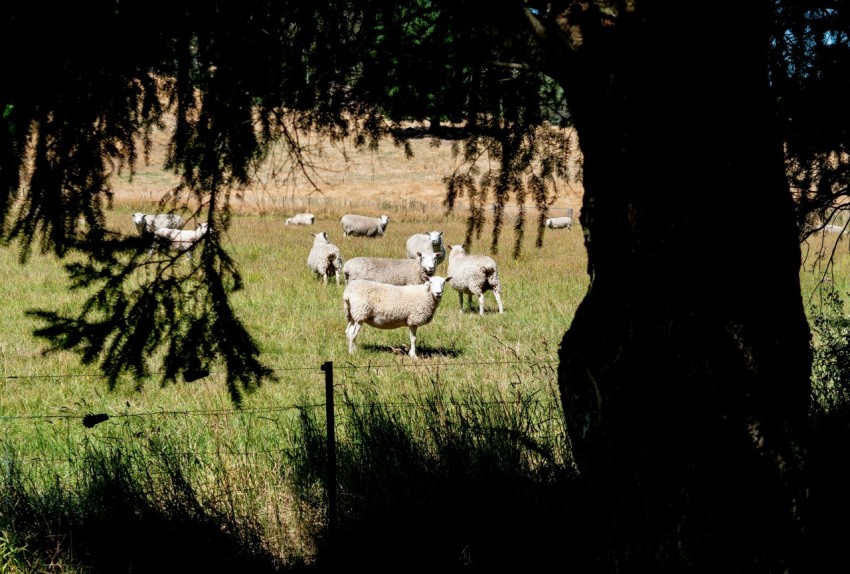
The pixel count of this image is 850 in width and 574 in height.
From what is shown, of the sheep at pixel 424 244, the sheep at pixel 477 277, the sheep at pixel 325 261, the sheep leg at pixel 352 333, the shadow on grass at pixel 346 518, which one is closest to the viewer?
the shadow on grass at pixel 346 518

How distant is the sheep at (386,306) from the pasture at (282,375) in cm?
36

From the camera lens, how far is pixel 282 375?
9266 mm

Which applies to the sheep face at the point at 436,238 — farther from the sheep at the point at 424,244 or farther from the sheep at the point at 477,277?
the sheep at the point at 477,277

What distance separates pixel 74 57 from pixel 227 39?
846 millimetres

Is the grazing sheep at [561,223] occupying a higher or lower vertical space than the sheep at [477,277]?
lower

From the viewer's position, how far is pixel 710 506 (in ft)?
11.0

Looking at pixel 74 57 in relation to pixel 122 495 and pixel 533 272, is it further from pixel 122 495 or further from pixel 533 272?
pixel 533 272

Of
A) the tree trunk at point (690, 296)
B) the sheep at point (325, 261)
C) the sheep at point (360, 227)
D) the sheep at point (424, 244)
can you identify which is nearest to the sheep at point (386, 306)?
the sheep at point (325, 261)

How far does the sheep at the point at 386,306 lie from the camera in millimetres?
11062

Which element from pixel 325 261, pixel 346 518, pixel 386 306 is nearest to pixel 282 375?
pixel 386 306

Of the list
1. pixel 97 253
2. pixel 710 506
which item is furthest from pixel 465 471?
pixel 97 253

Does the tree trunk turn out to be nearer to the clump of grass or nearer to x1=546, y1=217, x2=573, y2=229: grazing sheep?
the clump of grass

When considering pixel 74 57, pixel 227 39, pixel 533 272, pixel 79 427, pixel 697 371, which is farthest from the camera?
pixel 533 272

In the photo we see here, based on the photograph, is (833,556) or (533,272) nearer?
(833,556)
